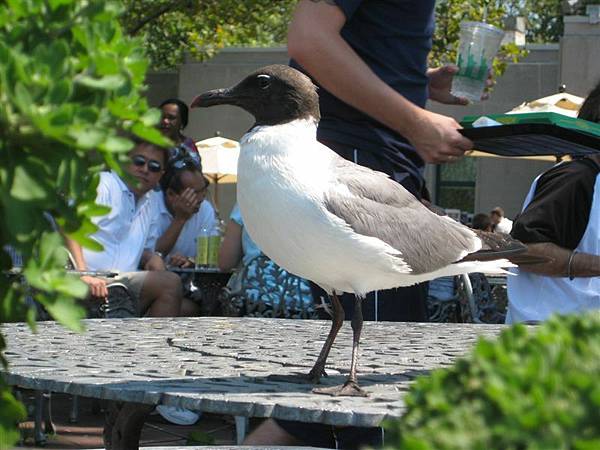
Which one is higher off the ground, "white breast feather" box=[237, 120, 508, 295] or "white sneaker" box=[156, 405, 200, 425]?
"white breast feather" box=[237, 120, 508, 295]

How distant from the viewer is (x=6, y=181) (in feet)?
3.52

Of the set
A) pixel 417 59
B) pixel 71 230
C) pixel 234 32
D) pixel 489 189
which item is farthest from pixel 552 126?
pixel 489 189

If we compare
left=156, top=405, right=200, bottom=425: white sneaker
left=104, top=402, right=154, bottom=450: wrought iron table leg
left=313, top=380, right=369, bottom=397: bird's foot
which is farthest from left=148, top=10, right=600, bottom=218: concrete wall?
left=313, top=380, right=369, bottom=397: bird's foot

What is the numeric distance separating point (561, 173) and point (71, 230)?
10.7 ft

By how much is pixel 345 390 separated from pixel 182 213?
6.45 m

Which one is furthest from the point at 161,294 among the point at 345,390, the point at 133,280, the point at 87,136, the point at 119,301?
the point at 87,136

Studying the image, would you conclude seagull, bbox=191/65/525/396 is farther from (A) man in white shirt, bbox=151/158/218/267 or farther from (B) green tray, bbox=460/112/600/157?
(A) man in white shirt, bbox=151/158/218/267

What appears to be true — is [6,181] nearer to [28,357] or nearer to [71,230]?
[71,230]

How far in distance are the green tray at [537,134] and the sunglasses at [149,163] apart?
4.46 meters

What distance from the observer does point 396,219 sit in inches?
99.7

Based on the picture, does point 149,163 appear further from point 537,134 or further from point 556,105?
point 556,105

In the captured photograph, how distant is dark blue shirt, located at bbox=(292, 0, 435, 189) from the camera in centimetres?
339

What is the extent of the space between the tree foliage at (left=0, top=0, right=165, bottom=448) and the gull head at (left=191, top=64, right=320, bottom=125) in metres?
1.31

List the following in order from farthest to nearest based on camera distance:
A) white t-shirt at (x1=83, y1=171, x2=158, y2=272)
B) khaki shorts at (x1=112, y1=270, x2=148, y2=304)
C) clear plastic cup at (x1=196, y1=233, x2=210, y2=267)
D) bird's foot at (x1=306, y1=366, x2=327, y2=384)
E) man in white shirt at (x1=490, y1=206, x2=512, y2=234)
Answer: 1. man in white shirt at (x1=490, y1=206, x2=512, y2=234)
2. clear plastic cup at (x1=196, y1=233, x2=210, y2=267)
3. white t-shirt at (x1=83, y1=171, x2=158, y2=272)
4. khaki shorts at (x1=112, y1=270, x2=148, y2=304)
5. bird's foot at (x1=306, y1=366, x2=327, y2=384)
